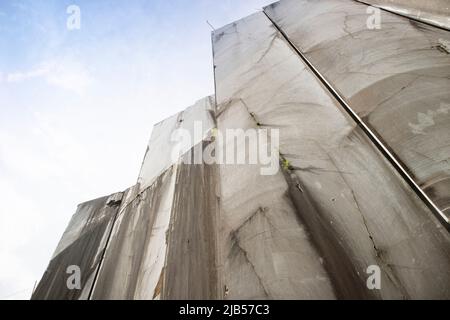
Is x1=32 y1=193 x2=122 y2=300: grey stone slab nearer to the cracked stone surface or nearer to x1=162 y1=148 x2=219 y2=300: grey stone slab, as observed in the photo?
the cracked stone surface

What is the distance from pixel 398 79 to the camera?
2.21m

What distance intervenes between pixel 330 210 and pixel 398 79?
1.34 m

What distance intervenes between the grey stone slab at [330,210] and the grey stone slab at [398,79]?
133 mm

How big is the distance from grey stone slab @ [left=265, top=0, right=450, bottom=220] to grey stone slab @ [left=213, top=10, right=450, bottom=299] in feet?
0.44

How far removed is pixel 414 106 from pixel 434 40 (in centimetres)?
94

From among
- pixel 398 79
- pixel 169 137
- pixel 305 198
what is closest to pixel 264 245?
pixel 305 198

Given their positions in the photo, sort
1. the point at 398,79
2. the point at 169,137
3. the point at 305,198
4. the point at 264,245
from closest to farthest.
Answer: the point at 264,245
the point at 305,198
the point at 398,79
the point at 169,137

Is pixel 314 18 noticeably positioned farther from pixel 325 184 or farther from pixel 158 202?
pixel 158 202

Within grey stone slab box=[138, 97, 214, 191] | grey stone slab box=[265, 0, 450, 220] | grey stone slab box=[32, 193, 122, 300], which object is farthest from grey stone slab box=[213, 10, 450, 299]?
grey stone slab box=[32, 193, 122, 300]

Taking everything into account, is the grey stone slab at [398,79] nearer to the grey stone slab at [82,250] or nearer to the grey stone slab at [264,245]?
the grey stone slab at [264,245]

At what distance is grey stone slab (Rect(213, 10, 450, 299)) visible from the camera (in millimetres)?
1437

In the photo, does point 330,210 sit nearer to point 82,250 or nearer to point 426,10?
point 426,10

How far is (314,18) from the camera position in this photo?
3.85 m
